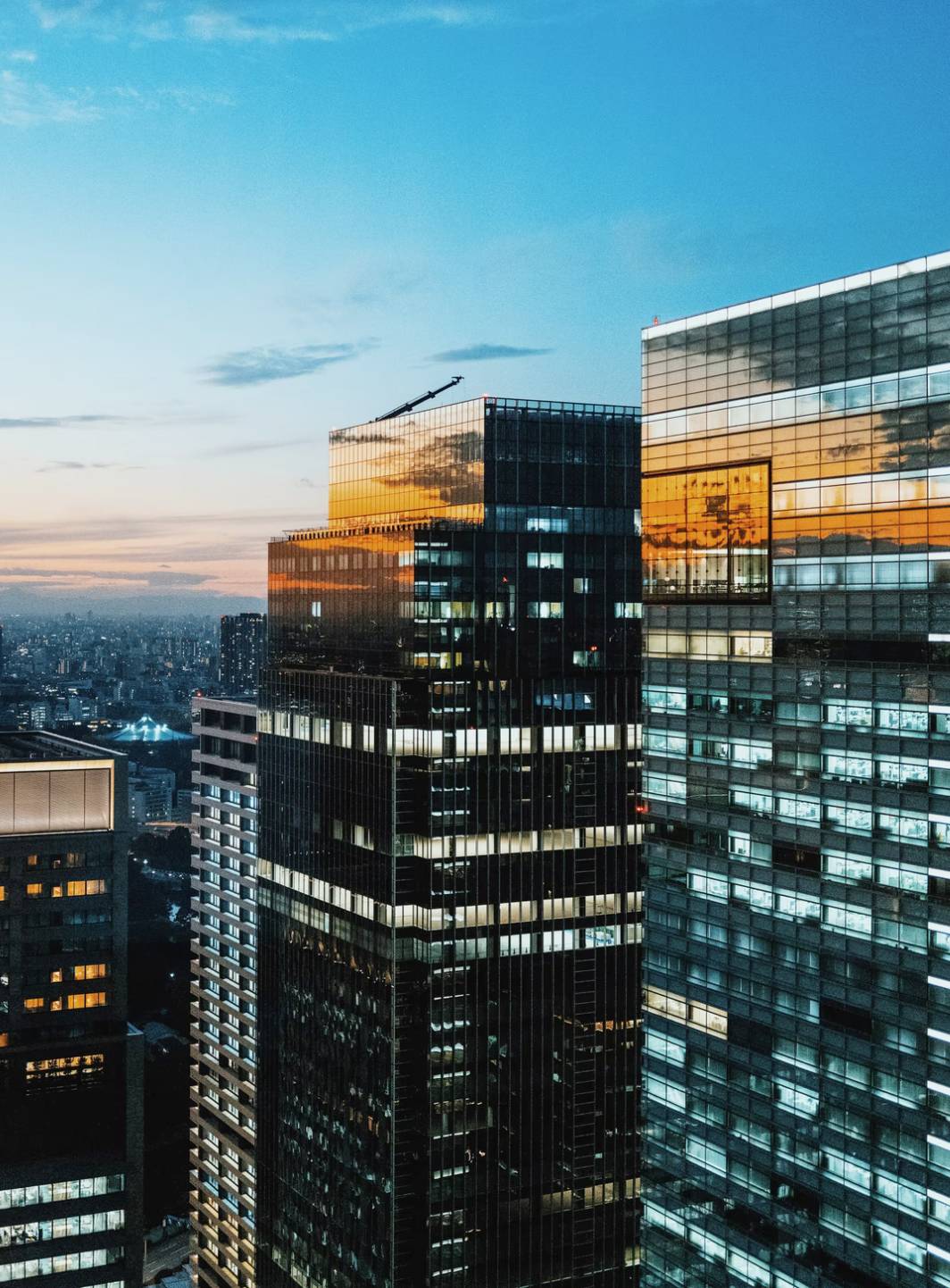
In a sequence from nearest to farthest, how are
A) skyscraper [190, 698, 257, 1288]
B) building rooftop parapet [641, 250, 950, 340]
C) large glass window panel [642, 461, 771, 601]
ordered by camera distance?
building rooftop parapet [641, 250, 950, 340] < large glass window panel [642, 461, 771, 601] < skyscraper [190, 698, 257, 1288]

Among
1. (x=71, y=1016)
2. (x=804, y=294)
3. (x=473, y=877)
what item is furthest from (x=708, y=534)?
(x=71, y=1016)

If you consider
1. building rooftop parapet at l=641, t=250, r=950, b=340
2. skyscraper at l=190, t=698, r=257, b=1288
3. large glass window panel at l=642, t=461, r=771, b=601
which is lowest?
skyscraper at l=190, t=698, r=257, b=1288

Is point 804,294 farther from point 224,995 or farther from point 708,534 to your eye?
point 224,995

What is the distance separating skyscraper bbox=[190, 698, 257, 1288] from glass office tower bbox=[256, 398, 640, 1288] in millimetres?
34173

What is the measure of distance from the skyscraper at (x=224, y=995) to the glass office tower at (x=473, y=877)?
3417cm

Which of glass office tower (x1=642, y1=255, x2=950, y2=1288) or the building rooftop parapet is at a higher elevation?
the building rooftop parapet

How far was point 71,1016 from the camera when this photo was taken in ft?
465

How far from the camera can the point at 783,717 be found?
7594 cm

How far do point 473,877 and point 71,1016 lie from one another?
55774 mm

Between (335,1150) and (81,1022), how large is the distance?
1506 inches

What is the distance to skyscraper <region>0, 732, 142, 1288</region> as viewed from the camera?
133000mm

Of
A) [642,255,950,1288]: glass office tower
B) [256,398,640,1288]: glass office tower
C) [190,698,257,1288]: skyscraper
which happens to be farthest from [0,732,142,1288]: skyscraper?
[642,255,950,1288]: glass office tower

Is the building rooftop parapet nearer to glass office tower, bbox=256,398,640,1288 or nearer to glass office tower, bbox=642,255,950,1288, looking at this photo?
glass office tower, bbox=642,255,950,1288

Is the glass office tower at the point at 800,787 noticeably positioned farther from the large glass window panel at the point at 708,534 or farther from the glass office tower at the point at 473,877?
the glass office tower at the point at 473,877
